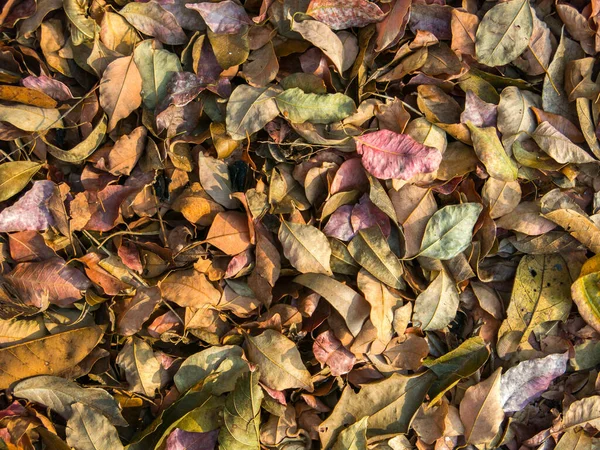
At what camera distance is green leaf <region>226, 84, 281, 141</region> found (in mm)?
1214

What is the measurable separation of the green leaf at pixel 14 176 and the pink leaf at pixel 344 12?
2.22 feet

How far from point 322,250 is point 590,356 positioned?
67cm

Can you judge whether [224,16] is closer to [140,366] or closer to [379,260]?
[379,260]

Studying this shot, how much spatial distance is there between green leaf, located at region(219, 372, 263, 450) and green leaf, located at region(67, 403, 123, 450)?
0.23 m

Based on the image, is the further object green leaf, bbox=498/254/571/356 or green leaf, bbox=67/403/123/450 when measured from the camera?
green leaf, bbox=498/254/571/356

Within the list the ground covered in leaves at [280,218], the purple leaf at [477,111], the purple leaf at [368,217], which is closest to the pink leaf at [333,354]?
the ground covered in leaves at [280,218]

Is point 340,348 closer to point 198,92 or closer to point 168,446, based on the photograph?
point 168,446

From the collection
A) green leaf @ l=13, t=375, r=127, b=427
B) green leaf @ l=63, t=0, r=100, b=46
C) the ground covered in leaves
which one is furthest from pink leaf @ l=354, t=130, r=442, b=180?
green leaf @ l=13, t=375, r=127, b=427

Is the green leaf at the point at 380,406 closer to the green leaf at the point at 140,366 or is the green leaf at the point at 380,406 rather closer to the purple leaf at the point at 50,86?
the green leaf at the point at 140,366

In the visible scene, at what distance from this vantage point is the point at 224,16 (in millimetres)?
1254

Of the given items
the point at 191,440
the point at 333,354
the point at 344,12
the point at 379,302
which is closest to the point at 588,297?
the point at 379,302

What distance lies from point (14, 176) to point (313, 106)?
2.13 ft

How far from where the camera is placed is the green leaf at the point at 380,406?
126 cm

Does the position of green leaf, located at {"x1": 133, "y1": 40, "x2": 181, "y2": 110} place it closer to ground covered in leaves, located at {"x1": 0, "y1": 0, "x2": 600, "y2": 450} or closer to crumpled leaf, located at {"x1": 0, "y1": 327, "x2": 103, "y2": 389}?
ground covered in leaves, located at {"x1": 0, "y1": 0, "x2": 600, "y2": 450}
